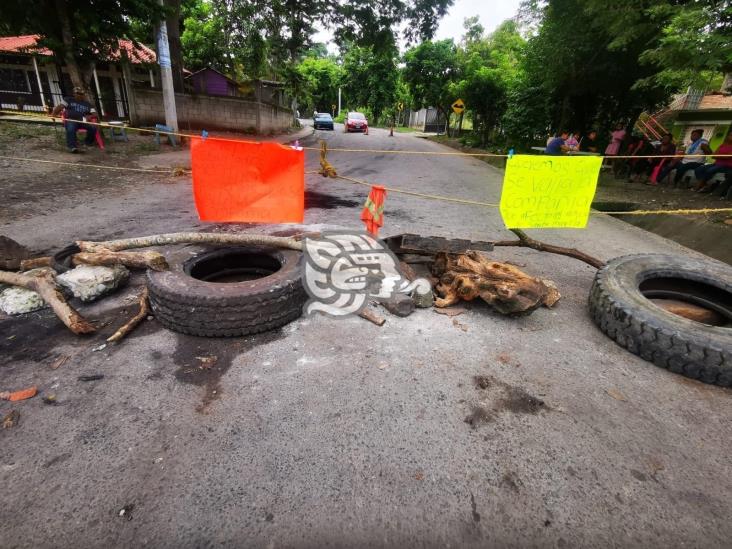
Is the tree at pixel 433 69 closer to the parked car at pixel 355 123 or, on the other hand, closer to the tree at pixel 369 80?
the parked car at pixel 355 123

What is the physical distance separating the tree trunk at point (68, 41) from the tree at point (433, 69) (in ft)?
93.7

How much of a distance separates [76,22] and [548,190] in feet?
44.4

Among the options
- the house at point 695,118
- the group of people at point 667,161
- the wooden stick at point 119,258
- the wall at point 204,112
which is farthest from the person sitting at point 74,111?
the house at point 695,118

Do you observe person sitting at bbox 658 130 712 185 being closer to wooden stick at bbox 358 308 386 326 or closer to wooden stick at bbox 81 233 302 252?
wooden stick at bbox 358 308 386 326

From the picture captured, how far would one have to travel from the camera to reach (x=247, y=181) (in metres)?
3.53

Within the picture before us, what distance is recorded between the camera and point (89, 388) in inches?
82.2

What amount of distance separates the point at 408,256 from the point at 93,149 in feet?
37.0

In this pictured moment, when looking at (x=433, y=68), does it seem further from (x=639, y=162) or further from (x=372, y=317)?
(x=372, y=317)

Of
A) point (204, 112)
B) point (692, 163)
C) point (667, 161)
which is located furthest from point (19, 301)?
point (204, 112)

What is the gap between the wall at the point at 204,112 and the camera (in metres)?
14.8

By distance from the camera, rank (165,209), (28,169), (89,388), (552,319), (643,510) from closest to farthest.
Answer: (643,510)
(89,388)
(552,319)
(165,209)
(28,169)

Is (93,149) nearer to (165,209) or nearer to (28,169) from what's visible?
(28,169)

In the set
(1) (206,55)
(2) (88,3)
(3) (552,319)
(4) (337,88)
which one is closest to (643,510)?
(3) (552,319)

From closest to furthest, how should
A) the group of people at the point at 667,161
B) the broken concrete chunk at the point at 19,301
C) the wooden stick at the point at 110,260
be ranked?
the broken concrete chunk at the point at 19,301, the wooden stick at the point at 110,260, the group of people at the point at 667,161
